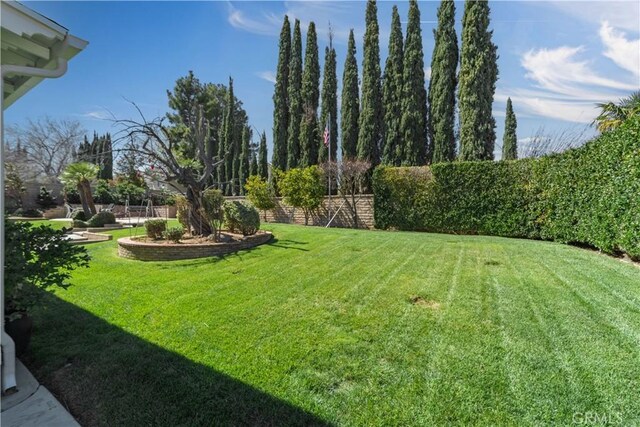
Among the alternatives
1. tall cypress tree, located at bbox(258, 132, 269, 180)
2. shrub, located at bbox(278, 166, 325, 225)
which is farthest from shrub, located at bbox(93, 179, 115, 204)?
shrub, located at bbox(278, 166, 325, 225)

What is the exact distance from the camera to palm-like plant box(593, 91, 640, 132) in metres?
11.9

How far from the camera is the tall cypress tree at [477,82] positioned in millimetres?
14617

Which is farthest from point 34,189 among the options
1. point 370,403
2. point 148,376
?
point 370,403

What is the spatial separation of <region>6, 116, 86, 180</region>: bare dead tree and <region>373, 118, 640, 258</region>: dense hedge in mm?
32697

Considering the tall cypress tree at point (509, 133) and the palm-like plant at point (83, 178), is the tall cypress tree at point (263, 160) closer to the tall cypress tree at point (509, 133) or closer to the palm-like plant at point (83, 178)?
the palm-like plant at point (83, 178)

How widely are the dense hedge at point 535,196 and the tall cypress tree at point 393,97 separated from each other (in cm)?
504

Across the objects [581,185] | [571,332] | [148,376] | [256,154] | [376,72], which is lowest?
[148,376]

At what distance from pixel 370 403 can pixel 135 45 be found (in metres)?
11.1

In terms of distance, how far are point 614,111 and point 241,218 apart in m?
14.4

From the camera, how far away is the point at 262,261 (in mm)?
6570

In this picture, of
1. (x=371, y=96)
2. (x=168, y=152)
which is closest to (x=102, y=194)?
(x=371, y=96)

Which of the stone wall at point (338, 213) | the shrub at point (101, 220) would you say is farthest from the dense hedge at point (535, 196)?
the shrub at point (101, 220)

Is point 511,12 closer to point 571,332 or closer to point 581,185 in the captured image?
point 581,185

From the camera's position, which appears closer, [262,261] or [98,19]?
[262,261]
